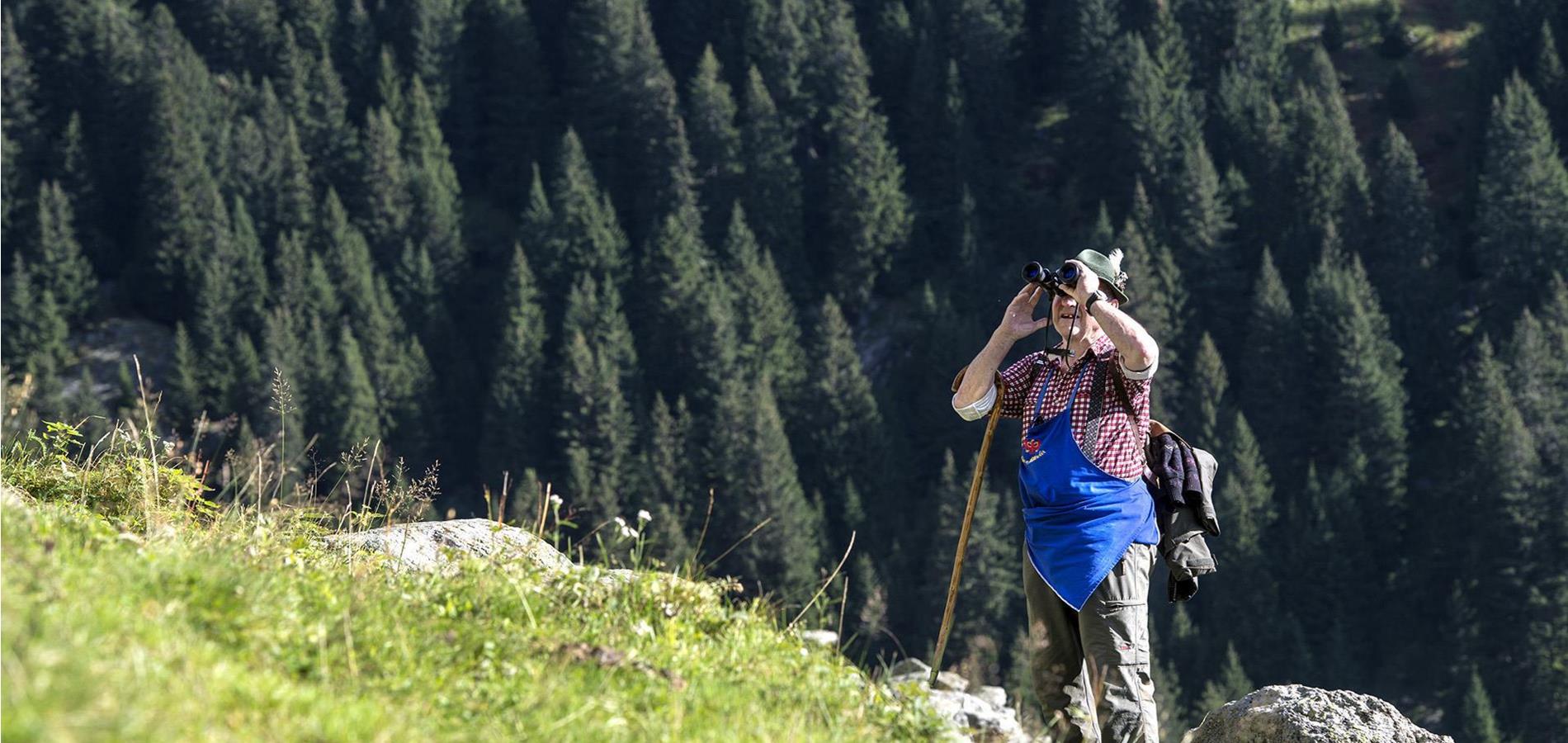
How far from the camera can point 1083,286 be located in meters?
6.92

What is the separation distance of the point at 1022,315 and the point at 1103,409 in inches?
19.6

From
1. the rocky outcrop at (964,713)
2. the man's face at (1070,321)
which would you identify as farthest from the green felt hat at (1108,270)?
the rocky outcrop at (964,713)

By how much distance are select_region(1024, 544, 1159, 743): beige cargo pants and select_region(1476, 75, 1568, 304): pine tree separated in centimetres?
8082

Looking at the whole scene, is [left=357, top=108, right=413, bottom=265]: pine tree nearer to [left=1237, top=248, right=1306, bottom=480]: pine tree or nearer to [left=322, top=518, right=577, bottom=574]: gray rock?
[left=1237, top=248, right=1306, bottom=480]: pine tree

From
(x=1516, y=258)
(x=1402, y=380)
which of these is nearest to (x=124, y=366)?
(x=1402, y=380)

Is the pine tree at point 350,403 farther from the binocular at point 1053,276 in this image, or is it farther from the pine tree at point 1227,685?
the binocular at point 1053,276

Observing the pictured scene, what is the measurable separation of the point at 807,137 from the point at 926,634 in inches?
1468

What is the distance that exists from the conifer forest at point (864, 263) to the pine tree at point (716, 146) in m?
0.22

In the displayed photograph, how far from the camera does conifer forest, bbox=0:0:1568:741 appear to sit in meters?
74.5

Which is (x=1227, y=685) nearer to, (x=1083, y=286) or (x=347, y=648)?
(x=1083, y=286)

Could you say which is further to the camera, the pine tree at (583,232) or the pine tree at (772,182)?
the pine tree at (772,182)

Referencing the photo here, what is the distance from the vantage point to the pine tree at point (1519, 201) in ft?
269

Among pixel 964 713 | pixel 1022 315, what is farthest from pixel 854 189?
pixel 1022 315

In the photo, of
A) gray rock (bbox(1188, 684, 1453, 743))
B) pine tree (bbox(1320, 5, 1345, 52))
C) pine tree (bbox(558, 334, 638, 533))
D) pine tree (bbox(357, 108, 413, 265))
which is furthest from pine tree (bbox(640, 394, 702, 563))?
gray rock (bbox(1188, 684, 1453, 743))
